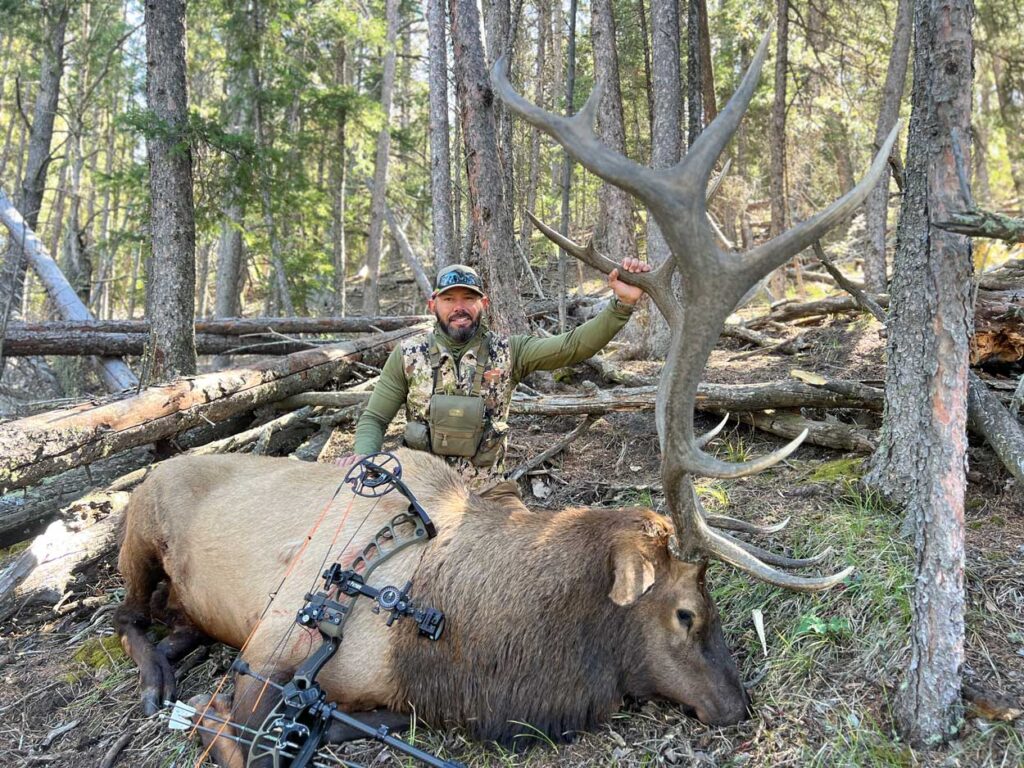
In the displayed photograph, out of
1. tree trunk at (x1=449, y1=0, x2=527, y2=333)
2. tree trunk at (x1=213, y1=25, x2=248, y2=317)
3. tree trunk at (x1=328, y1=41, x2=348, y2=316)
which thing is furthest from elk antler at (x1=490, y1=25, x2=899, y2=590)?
tree trunk at (x1=328, y1=41, x2=348, y2=316)

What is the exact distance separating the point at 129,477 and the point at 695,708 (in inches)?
184

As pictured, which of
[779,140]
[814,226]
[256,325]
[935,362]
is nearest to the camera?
[814,226]

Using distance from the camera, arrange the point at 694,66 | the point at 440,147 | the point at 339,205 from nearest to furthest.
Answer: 1. the point at 694,66
2. the point at 440,147
3. the point at 339,205

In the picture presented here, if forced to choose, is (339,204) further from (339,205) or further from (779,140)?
(779,140)

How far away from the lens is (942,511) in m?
2.58

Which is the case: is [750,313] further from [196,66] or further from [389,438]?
[196,66]

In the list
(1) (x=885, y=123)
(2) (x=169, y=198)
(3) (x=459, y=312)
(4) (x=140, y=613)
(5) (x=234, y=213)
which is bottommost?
(4) (x=140, y=613)

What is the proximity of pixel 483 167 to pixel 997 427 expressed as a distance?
4.54 metres

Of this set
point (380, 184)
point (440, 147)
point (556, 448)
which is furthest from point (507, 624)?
point (380, 184)

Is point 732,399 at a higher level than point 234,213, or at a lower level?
lower

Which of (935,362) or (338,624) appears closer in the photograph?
(935,362)

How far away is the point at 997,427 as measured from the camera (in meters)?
3.76

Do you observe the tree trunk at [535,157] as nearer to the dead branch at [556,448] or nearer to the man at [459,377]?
the dead branch at [556,448]

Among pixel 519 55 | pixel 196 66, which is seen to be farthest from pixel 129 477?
pixel 196 66
